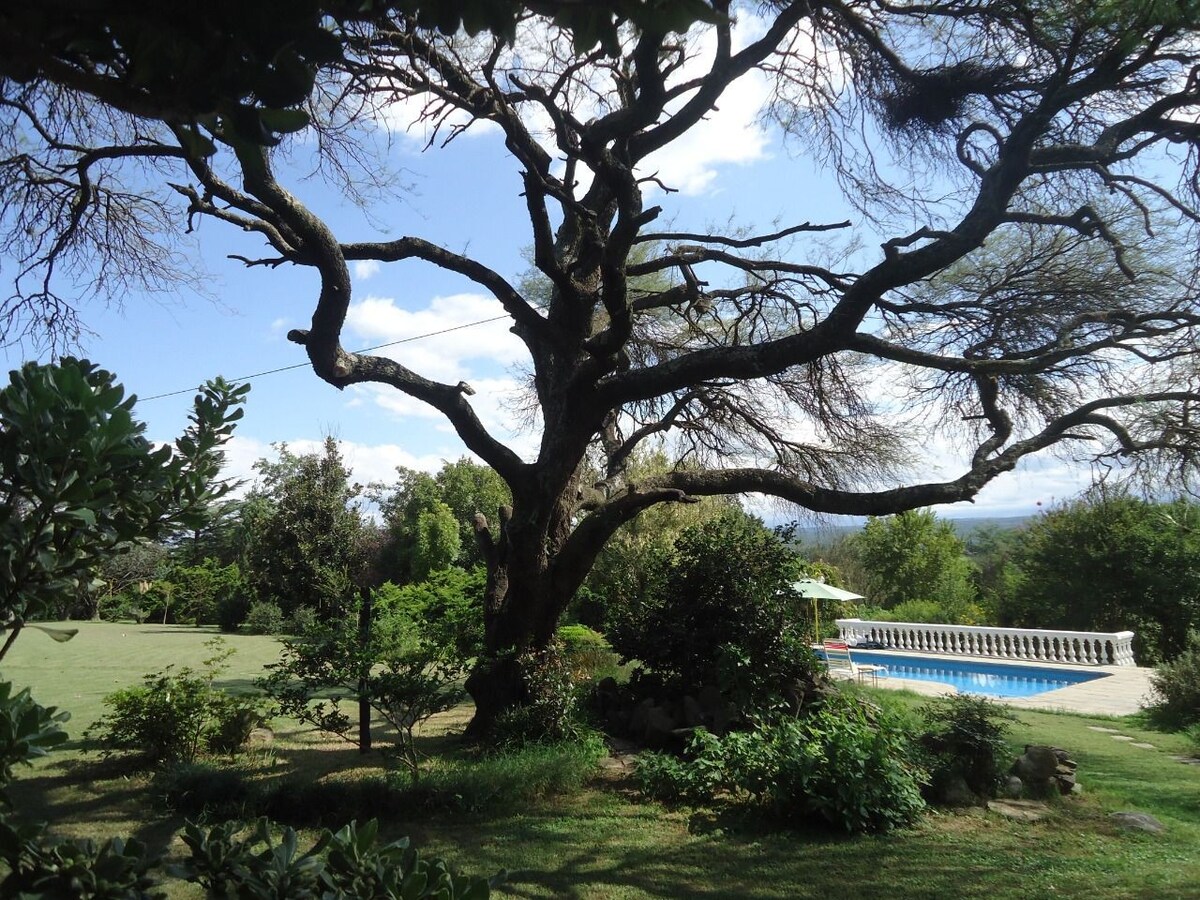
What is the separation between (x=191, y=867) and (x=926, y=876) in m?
5.10

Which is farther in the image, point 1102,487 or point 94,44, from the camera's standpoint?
point 1102,487

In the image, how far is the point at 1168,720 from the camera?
37.0ft

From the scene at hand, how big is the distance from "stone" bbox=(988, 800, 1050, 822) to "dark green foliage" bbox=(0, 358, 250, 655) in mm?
A: 7191

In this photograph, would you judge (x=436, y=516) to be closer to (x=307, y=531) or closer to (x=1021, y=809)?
(x=307, y=531)

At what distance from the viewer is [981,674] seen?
18.9 m

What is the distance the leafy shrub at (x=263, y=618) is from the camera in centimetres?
2025

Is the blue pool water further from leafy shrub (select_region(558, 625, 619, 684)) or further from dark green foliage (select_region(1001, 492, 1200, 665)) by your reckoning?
leafy shrub (select_region(558, 625, 619, 684))

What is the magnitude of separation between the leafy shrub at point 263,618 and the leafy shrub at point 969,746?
16588 millimetres

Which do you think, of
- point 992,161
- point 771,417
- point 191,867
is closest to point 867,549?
point 771,417

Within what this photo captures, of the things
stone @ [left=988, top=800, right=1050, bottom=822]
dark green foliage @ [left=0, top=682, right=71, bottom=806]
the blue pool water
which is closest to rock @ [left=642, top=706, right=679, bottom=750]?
stone @ [left=988, top=800, right=1050, bottom=822]

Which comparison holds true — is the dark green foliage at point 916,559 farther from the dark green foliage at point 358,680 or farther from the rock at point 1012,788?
the dark green foliage at point 358,680

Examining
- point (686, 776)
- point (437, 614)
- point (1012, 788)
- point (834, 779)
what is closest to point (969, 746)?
point (1012, 788)

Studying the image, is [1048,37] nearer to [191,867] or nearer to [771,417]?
[771,417]

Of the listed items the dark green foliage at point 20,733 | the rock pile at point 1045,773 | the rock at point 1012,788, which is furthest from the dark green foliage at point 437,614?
the dark green foliage at point 20,733
